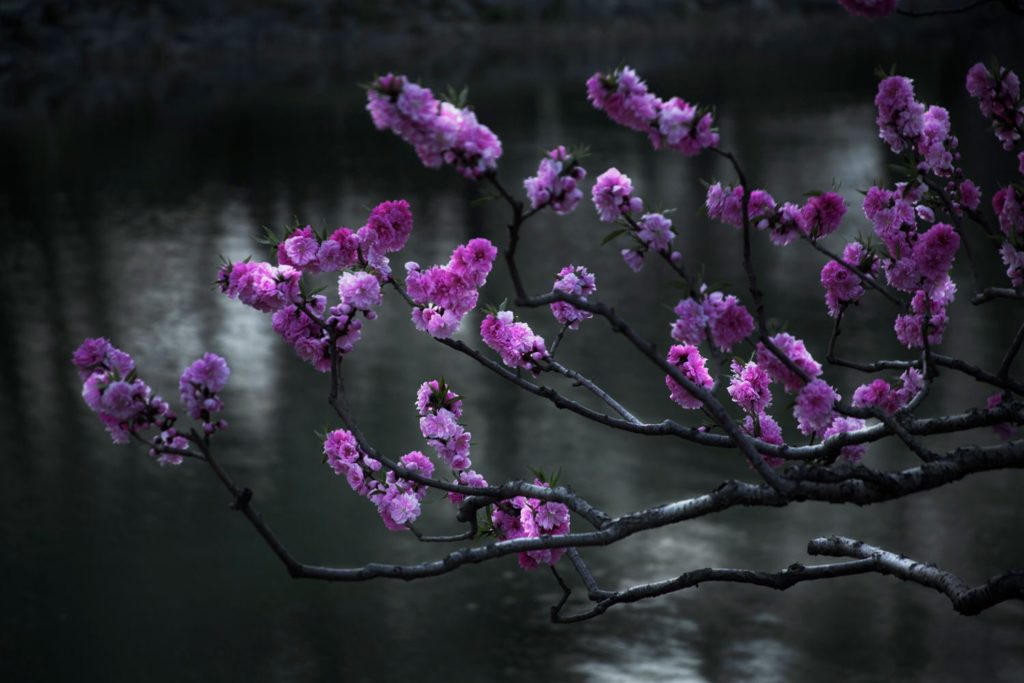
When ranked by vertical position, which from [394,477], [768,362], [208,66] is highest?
[768,362]

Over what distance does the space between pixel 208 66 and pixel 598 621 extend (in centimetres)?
2796

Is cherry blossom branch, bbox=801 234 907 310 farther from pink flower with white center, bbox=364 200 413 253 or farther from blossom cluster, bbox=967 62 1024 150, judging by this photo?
pink flower with white center, bbox=364 200 413 253

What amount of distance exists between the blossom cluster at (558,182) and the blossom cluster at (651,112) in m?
0.12

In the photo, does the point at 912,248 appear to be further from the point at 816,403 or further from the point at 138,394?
the point at 138,394

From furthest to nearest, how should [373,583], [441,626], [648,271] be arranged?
[648,271]
[373,583]
[441,626]

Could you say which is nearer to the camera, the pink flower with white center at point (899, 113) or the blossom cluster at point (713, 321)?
the blossom cluster at point (713, 321)

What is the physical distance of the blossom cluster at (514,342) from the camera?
125 inches

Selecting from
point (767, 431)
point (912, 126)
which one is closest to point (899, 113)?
point (912, 126)

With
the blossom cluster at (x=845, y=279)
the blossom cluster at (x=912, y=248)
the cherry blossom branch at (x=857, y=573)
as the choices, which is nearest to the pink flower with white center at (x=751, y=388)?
the blossom cluster at (x=845, y=279)

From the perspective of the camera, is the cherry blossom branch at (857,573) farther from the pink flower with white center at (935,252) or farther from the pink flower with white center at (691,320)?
the pink flower with white center at (935,252)

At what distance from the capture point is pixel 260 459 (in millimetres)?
8273

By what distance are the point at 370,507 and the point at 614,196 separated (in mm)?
5152

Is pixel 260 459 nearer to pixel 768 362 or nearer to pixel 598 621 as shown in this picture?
pixel 598 621

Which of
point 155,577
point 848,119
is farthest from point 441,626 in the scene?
point 848,119
